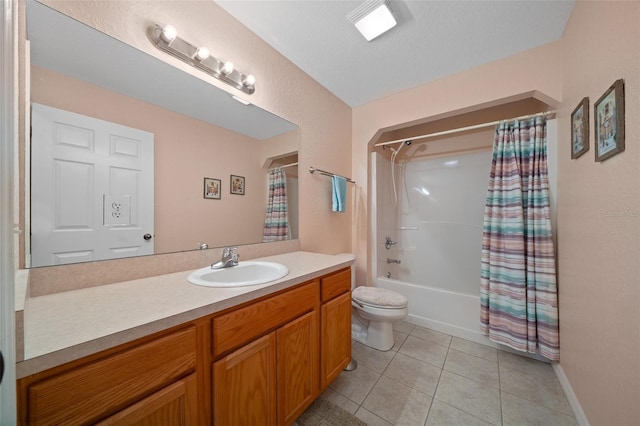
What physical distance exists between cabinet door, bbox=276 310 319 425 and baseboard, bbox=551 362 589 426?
142 cm

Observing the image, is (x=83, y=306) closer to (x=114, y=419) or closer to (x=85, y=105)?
(x=114, y=419)

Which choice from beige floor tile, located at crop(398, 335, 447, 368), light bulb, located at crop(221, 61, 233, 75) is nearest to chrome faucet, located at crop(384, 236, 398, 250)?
beige floor tile, located at crop(398, 335, 447, 368)

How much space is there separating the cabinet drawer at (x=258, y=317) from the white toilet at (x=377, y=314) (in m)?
0.82

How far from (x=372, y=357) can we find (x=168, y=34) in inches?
96.5

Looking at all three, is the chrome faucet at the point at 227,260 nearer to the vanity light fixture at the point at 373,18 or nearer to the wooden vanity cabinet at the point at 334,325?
the wooden vanity cabinet at the point at 334,325

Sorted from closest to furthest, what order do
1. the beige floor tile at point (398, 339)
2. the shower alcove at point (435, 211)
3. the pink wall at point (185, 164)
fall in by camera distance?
the pink wall at point (185, 164)
the beige floor tile at point (398, 339)
the shower alcove at point (435, 211)

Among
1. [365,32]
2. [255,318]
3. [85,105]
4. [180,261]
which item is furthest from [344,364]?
[365,32]

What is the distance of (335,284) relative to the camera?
4.52ft

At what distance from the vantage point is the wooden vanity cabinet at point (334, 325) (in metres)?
1.28

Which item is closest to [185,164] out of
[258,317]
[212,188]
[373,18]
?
[212,188]

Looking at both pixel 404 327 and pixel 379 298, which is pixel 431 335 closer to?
pixel 404 327

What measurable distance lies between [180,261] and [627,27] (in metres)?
2.20

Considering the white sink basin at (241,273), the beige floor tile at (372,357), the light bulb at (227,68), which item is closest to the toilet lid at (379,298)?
the beige floor tile at (372,357)

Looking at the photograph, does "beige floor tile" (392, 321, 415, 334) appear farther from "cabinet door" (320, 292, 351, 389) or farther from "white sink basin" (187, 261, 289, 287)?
"white sink basin" (187, 261, 289, 287)
